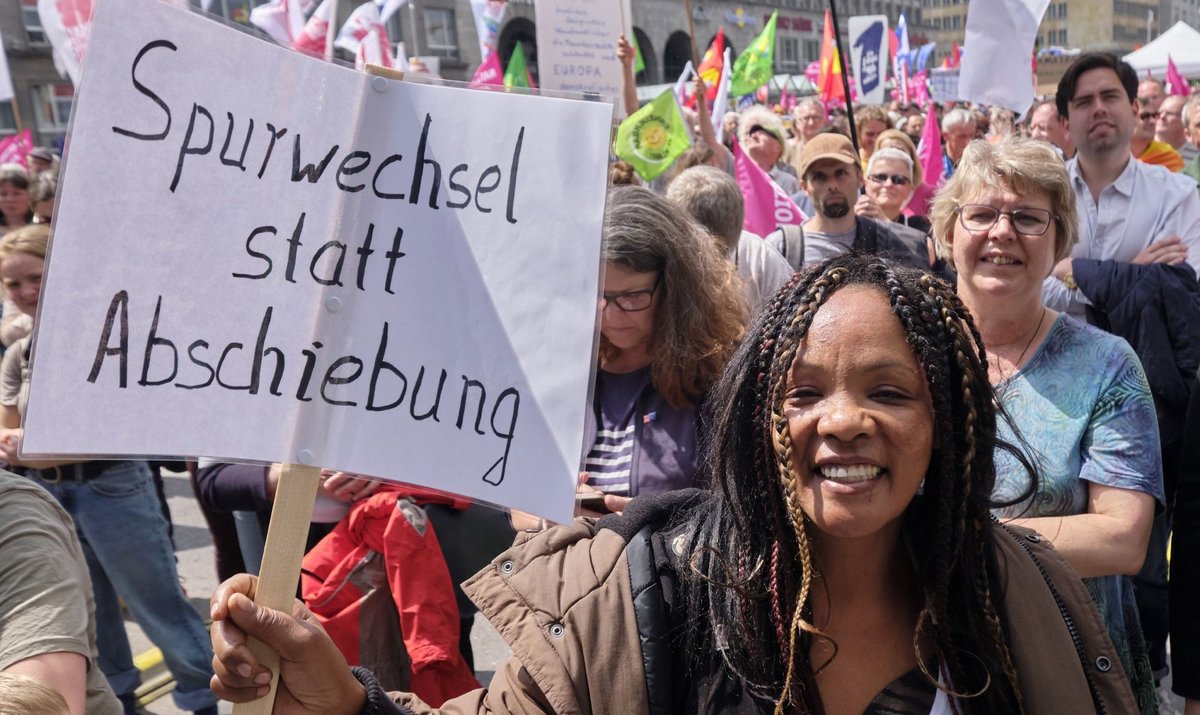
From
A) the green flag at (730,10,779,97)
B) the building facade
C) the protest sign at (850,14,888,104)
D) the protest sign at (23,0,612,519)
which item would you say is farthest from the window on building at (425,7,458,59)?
the protest sign at (23,0,612,519)

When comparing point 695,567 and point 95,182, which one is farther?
point 695,567

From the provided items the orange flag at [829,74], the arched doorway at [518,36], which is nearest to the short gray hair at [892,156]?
the orange flag at [829,74]

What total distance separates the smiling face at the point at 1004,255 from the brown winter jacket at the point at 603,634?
3.14 ft

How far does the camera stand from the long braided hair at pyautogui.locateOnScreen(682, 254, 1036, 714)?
5.02ft

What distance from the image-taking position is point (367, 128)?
5.17 ft

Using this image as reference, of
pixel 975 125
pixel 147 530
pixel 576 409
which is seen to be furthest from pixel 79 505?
pixel 975 125

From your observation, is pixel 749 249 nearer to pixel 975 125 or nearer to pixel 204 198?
pixel 204 198

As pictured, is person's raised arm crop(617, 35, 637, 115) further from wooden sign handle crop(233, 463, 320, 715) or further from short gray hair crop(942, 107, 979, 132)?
wooden sign handle crop(233, 463, 320, 715)

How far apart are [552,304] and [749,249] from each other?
104 inches

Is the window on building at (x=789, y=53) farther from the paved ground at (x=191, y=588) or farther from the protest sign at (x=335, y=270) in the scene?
the protest sign at (x=335, y=270)

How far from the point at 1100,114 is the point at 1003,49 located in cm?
204

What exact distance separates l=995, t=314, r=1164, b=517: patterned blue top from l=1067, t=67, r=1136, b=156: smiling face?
5.44 ft

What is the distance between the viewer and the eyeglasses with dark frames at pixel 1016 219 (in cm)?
248

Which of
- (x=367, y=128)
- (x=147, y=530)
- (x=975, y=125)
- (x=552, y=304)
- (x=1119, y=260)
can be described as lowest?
(x=147, y=530)
